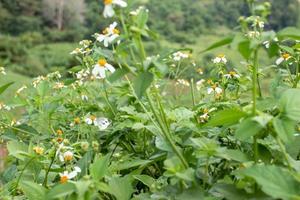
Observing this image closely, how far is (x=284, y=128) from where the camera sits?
0.56 metres

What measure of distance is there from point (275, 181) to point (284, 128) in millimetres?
60

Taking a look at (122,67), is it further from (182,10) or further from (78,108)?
(182,10)

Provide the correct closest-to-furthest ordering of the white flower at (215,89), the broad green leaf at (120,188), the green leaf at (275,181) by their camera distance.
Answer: the green leaf at (275,181)
the broad green leaf at (120,188)
the white flower at (215,89)

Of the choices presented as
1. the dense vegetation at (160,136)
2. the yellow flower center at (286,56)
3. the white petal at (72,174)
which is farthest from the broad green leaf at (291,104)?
the yellow flower center at (286,56)

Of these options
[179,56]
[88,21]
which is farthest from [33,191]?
[88,21]

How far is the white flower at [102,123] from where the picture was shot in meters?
0.92

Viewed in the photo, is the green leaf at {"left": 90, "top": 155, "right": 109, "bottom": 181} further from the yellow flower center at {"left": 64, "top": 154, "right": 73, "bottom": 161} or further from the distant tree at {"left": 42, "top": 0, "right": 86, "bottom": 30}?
the distant tree at {"left": 42, "top": 0, "right": 86, "bottom": 30}

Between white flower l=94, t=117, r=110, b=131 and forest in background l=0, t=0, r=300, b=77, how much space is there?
47.2 ft

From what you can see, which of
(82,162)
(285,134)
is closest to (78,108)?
(82,162)

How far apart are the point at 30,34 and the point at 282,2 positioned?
8.27m

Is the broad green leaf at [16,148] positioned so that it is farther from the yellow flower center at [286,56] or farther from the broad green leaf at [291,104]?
the yellow flower center at [286,56]

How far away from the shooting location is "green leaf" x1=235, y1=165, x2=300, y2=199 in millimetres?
529

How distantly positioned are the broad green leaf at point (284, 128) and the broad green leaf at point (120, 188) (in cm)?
20

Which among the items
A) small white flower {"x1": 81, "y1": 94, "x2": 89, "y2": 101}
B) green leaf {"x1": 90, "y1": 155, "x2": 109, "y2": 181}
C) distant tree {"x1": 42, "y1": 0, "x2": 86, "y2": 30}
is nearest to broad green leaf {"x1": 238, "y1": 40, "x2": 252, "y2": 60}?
green leaf {"x1": 90, "y1": 155, "x2": 109, "y2": 181}
